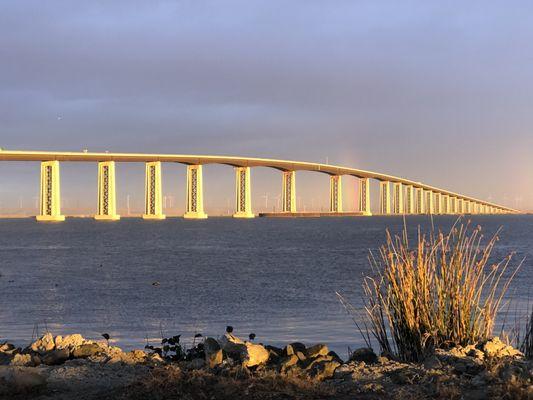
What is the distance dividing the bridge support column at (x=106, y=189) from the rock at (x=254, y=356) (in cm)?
9480

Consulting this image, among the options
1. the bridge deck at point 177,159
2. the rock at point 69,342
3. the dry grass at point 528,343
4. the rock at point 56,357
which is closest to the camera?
the rock at point 56,357

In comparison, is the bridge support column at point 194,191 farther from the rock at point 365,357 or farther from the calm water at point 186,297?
the rock at point 365,357

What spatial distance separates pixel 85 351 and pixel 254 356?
1835 mm

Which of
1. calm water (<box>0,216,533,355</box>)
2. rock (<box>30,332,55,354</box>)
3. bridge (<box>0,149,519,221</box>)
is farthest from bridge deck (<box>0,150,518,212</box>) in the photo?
rock (<box>30,332,55,354</box>)

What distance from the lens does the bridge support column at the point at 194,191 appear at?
348 feet

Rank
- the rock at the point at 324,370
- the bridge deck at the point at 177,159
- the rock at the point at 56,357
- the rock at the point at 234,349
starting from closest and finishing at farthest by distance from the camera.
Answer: the rock at the point at 324,370, the rock at the point at 234,349, the rock at the point at 56,357, the bridge deck at the point at 177,159

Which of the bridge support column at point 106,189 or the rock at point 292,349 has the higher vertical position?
the bridge support column at point 106,189

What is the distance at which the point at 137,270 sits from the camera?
119 ft

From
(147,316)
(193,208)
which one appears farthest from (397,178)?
(147,316)

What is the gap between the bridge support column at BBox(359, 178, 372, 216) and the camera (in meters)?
132

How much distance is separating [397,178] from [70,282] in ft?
343

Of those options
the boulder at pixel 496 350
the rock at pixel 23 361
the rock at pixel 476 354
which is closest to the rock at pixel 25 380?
the rock at pixel 23 361

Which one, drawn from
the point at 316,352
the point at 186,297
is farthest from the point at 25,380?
the point at 186,297

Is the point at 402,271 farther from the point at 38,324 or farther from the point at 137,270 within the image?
the point at 137,270
